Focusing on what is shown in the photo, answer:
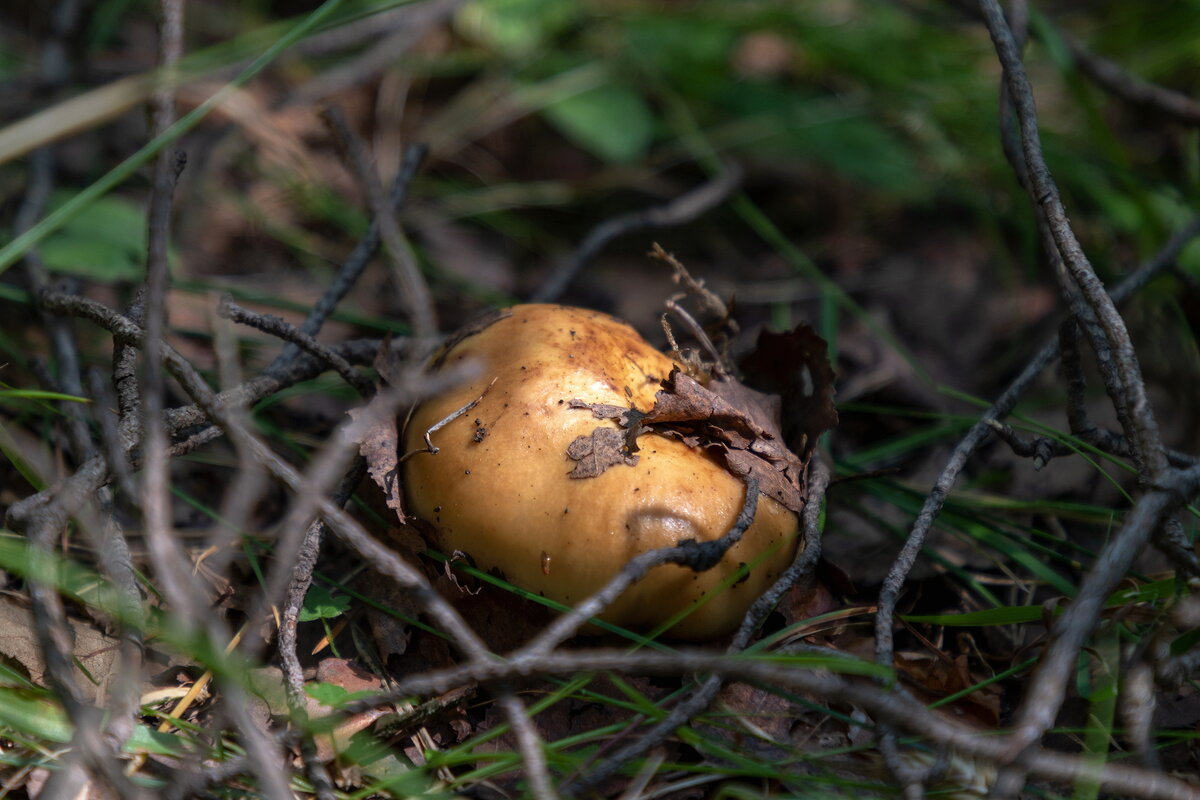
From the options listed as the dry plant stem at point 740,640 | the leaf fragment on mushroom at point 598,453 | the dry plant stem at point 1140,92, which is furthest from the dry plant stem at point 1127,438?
the dry plant stem at point 1140,92

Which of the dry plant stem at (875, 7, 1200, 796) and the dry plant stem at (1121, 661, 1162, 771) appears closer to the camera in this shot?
the dry plant stem at (1121, 661, 1162, 771)

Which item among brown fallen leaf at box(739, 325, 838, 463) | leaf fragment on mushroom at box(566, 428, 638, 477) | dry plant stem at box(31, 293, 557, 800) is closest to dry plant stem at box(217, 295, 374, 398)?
dry plant stem at box(31, 293, 557, 800)

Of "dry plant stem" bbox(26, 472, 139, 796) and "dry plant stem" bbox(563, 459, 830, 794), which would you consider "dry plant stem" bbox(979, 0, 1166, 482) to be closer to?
"dry plant stem" bbox(563, 459, 830, 794)

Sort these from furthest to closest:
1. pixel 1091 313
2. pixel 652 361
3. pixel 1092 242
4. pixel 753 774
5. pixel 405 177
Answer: pixel 1092 242 < pixel 405 177 < pixel 652 361 < pixel 1091 313 < pixel 753 774

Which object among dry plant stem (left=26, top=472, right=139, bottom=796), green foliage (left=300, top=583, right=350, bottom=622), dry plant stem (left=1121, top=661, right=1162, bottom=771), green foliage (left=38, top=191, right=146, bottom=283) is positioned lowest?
dry plant stem (left=1121, top=661, right=1162, bottom=771)

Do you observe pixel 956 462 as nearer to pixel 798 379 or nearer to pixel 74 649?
pixel 798 379

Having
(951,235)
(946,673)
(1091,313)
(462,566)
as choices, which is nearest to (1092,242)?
(951,235)

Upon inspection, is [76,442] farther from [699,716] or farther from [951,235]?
[951,235]
